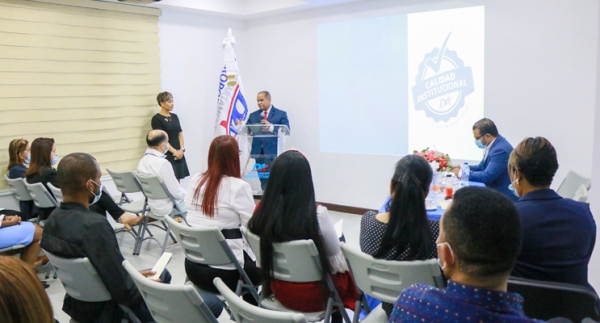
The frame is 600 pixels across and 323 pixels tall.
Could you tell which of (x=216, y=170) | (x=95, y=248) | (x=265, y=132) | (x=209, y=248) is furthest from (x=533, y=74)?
(x=95, y=248)

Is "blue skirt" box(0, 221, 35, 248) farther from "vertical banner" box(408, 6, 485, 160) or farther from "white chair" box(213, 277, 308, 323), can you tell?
"vertical banner" box(408, 6, 485, 160)

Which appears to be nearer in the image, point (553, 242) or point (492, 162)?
point (553, 242)

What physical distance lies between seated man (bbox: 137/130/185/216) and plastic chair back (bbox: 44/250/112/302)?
7.68ft

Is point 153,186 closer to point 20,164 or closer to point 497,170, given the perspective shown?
point 20,164

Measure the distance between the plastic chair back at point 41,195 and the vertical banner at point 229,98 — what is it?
104 inches

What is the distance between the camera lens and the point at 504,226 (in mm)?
1105

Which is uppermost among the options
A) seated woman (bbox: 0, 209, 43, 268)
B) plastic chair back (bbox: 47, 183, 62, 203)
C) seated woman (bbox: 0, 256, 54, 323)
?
seated woman (bbox: 0, 256, 54, 323)

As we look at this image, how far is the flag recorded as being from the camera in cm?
653

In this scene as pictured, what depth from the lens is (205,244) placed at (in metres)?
2.59

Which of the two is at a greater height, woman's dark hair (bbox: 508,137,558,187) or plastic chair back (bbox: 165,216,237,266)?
woman's dark hair (bbox: 508,137,558,187)

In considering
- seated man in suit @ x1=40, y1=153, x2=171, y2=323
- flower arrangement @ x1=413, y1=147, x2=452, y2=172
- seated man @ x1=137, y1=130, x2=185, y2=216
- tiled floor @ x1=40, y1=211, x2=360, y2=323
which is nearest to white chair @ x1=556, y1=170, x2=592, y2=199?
flower arrangement @ x1=413, y1=147, x2=452, y2=172

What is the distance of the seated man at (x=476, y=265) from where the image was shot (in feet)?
3.45

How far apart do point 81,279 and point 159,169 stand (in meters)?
2.48

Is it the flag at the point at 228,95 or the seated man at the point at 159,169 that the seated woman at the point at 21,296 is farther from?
the flag at the point at 228,95
